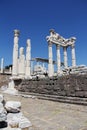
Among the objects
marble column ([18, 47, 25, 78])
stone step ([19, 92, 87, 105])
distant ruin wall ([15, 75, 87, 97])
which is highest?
marble column ([18, 47, 25, 78])

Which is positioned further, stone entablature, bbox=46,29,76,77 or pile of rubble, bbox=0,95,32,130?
stone entablature, bbox=46,29,76,77

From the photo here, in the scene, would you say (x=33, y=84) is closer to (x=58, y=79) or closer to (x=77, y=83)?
(x=58, y=79)

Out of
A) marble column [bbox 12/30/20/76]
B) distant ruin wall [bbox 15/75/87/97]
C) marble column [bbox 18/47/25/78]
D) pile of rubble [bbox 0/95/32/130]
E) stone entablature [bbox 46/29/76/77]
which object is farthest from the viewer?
stone entablature [bbox 46/29/76/77]

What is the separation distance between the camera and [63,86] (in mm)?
9742

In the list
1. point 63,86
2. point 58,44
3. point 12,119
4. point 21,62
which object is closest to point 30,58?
point 21,62

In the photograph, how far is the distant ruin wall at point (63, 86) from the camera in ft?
27.4

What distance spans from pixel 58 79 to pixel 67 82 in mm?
964

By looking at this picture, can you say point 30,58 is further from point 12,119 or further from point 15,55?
point 12,119

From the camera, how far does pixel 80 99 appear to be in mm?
8141

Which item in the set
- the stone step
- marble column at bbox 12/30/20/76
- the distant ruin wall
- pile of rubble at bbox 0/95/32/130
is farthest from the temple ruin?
pile of rubble at bbox 0/95/32/130

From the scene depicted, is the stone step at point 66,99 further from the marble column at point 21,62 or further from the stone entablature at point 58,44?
the stone entablature at point 58,44

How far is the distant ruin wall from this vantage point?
8359 mm

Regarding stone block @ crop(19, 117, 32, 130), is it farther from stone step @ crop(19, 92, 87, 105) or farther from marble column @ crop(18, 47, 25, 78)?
marble column @ crop(18, 47, 25, 78)

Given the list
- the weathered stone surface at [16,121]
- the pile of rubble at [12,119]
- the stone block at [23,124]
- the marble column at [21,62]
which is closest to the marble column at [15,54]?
the marble column at [21,62]
